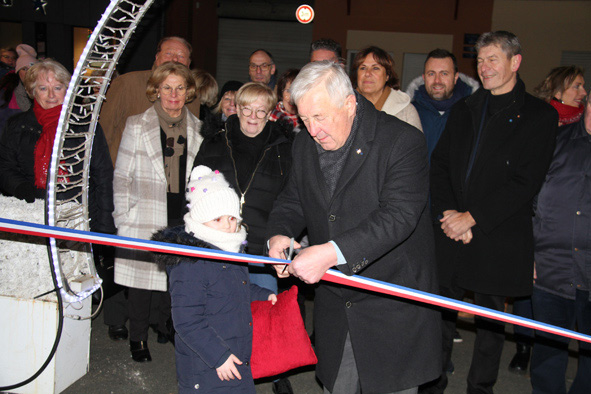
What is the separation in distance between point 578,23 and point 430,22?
334 cm

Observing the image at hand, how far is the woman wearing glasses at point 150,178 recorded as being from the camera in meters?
3.80

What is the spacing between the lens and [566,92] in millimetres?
4230

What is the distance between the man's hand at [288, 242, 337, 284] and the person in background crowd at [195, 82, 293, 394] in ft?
4.57

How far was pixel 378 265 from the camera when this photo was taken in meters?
2.28

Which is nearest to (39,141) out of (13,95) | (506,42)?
(13,95)

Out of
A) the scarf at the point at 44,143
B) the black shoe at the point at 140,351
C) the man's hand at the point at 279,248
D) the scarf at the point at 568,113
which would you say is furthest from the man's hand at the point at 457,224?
the scarf at the point at 44,143

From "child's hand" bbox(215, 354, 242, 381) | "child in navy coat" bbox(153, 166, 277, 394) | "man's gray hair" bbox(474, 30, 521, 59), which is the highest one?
"man's gray hair" bbox(474, 30, 521, 59)

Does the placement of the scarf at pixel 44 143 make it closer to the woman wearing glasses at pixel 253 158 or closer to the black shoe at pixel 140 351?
the woman wearing glasses at pixel 253 158

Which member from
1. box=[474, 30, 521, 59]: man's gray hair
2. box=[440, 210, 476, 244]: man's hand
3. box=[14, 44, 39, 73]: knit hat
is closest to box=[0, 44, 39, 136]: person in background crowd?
box=[14, 44, 39, 73]: knit hat

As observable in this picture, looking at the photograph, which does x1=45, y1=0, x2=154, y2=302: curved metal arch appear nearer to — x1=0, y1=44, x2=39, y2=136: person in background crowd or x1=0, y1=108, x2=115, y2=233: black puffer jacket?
x1=0, y1=108, x2=115, y2=233: black puffer jacket

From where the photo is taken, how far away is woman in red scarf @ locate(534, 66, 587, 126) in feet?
13.6

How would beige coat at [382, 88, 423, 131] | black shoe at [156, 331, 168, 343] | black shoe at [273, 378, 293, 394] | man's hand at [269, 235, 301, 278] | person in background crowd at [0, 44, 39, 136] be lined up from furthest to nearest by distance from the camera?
person in background crowd at [0, 44, 39, 136] < black shoe at [156, 331, 168, 343] < beige coat at [382, 88, 423, 131] < black shoe at [273, 378, 293, 394] < man's hand at [269, 235, 301, 278]

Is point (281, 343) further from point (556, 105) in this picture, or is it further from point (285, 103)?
point (556, 105)

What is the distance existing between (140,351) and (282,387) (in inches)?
45.2
